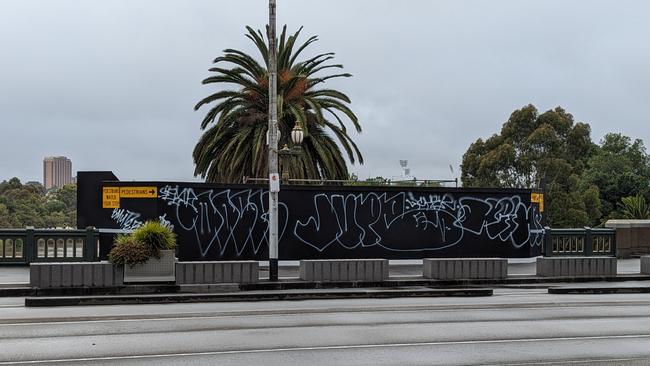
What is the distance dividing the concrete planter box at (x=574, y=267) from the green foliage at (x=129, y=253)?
1131cm

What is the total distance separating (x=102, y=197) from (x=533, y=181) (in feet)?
169

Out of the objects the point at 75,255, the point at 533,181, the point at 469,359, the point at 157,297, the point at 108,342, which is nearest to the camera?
the point at 469,359

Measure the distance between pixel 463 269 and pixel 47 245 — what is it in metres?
12.4

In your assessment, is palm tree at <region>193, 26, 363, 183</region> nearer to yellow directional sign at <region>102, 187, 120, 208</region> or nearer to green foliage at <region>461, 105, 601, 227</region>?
yellow directional sign at <region>102, 187, 120, 208</region>

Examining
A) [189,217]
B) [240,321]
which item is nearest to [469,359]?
[240,321]

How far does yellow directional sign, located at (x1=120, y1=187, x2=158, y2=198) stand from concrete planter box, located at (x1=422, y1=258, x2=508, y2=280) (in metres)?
8.64

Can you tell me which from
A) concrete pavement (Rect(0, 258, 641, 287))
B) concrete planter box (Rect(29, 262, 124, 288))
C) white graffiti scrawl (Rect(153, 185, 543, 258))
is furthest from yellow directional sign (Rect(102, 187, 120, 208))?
concrete planter box (Rect(29, 262, 124, 288))

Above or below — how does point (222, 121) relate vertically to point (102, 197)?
above

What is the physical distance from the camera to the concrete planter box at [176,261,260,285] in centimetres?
1848

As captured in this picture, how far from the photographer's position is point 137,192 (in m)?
23.0

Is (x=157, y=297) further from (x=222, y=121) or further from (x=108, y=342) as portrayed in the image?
(x=222, y=121)

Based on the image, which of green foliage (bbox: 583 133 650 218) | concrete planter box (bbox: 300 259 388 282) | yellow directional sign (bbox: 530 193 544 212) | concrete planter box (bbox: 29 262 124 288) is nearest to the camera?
concrete planter box (bbox: 29 262 124 288)

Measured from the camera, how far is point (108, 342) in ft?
34.8

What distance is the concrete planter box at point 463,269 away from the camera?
2041 cm
